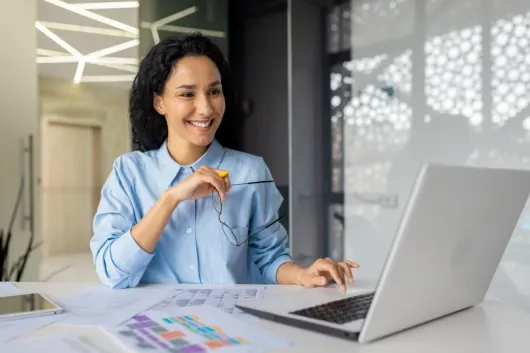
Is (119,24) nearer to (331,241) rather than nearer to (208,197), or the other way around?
(331,241)

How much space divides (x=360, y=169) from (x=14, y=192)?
194cm

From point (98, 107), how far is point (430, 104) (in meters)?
2.00

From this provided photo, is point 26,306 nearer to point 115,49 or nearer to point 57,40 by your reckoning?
point 57,40

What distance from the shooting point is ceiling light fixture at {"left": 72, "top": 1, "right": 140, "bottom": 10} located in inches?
133

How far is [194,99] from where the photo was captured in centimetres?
144

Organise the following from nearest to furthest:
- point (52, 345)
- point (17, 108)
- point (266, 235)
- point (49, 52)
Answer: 1. point (52, 345)
2. point (266, 235)
3. point (17, 108)
4. point (49, 52)

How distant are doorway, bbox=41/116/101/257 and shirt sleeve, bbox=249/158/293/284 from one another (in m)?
1.99

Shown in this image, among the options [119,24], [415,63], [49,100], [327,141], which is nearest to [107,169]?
[49,100]

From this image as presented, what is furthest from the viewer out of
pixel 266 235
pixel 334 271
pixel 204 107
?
pixel 266 235

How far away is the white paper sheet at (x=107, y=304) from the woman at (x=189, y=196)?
9cm

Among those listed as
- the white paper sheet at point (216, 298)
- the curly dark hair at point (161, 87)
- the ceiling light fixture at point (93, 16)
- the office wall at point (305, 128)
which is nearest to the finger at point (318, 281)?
the white paper sheet at point (216, 298)

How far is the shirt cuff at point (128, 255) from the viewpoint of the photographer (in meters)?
1.22

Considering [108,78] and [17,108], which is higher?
[108,78]

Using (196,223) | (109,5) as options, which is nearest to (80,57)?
(109,5)
